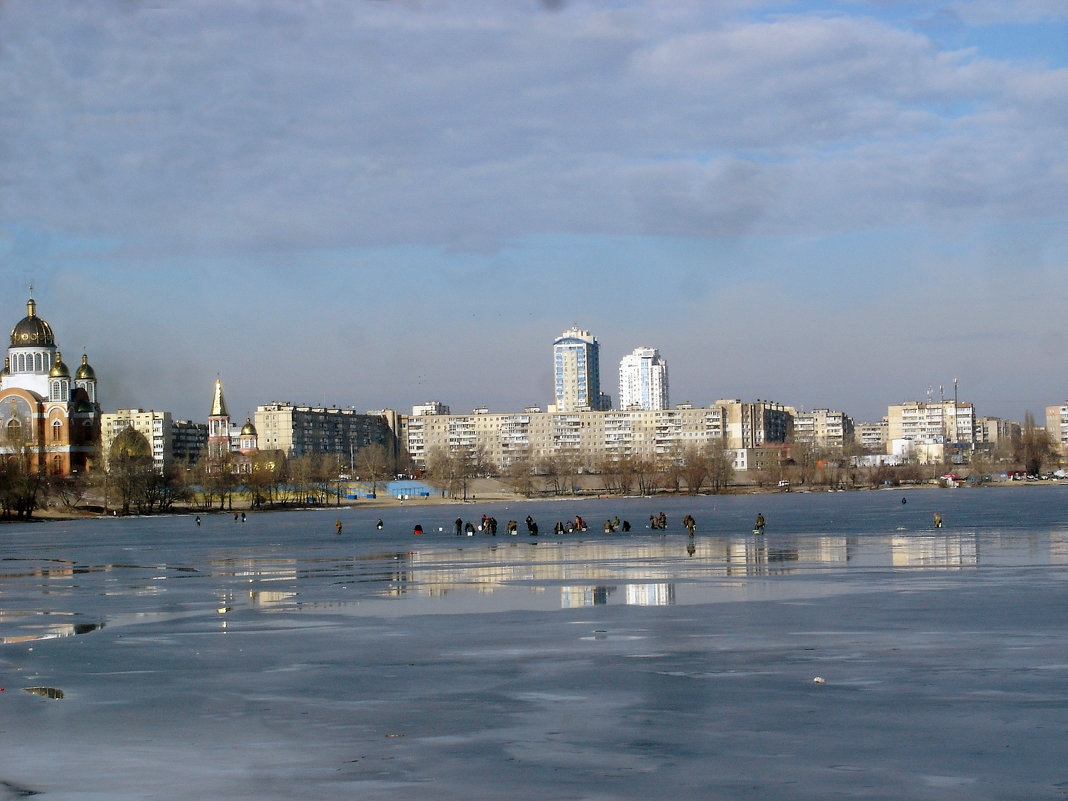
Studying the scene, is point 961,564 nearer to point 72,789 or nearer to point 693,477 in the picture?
point 72,789

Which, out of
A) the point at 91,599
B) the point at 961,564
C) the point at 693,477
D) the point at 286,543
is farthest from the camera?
the point at 693,477

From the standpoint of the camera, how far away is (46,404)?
164 meters

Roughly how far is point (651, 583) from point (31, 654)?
1637cm

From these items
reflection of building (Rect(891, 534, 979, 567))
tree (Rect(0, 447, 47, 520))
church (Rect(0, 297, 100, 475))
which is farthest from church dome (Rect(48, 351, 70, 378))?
reflection of building (Rect(891, 534, 979, 567))

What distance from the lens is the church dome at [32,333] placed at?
554 feet

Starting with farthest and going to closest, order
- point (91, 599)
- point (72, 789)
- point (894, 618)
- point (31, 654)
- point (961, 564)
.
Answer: point (961, 564) → point (91, 599) → point (894, 618) → point (31, 654) → point (72, 789)

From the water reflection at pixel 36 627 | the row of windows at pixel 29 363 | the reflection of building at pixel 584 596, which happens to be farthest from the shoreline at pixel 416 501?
the reflection of building at pixel 584 596

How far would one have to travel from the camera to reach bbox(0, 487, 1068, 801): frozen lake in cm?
1248

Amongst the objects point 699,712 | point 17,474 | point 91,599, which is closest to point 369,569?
point 91,599

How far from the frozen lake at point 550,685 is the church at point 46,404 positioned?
133 m

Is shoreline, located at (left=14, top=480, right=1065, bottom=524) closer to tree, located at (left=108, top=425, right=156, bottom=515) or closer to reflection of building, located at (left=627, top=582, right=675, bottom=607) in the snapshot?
tree, located at (left=108, top=425, right=156, bottom=515)

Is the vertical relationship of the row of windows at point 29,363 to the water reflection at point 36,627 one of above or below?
above

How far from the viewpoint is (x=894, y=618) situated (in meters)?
24.3

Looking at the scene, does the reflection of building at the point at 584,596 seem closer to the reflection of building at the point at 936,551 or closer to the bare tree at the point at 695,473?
the reflection of building at the point at 936,551
